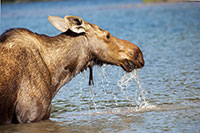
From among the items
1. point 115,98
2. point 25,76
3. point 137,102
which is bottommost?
point 137,102

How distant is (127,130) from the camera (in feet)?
22.8

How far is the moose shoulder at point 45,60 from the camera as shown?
6645 millimetres

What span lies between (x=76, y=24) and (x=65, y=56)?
55 cm

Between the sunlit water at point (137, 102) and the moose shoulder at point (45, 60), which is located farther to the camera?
the sunlit water at point (137, 102)

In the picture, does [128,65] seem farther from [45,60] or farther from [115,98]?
[115,98]

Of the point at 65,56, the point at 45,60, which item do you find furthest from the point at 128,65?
the point at 45,60

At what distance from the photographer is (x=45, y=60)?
23.3ft

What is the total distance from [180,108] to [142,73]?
3645mm

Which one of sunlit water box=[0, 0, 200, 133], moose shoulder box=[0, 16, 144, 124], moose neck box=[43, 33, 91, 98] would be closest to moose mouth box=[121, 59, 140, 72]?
moose shoulder box=[0, 16, 144, 124]

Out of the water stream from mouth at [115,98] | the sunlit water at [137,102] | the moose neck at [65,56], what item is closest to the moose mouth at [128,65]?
the sunlit water at [137,102]

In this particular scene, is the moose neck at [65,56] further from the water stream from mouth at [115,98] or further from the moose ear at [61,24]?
the water stream from mouth at [115,98]

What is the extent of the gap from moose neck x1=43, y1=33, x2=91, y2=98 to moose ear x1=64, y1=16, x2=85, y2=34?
0.13 meters

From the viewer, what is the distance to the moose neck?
7.21 metres

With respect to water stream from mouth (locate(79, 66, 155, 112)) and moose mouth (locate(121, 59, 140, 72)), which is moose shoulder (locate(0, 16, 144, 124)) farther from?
water stream from mouth (locate(79, 66, 155, 112))
